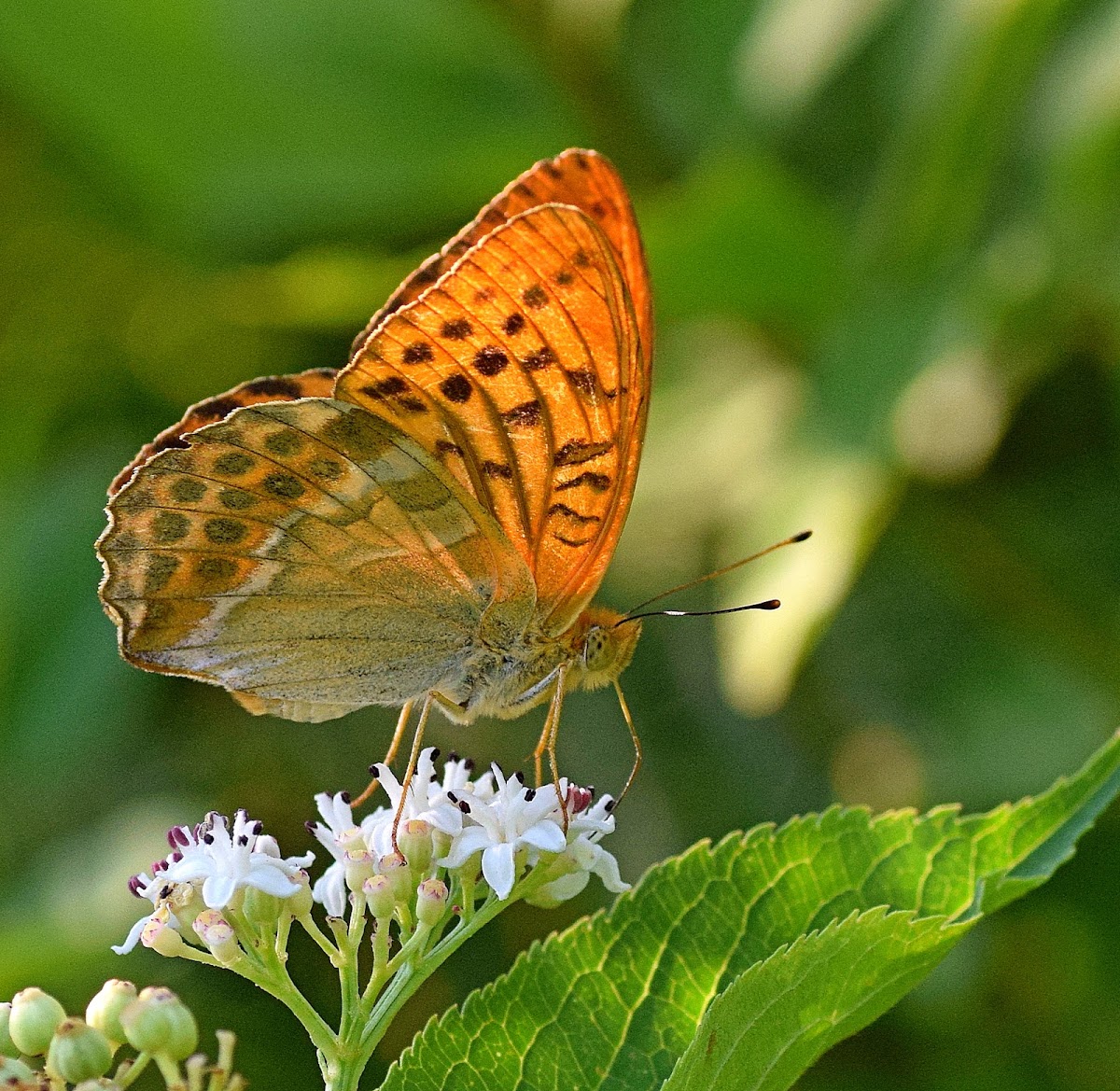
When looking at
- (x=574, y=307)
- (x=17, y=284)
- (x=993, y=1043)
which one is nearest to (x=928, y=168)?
(x=574, y=307)

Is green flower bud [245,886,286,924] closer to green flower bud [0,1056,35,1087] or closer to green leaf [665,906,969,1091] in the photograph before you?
green flower bud [0,1056,35,1087]

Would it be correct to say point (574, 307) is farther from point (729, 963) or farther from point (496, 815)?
point (729, 963)

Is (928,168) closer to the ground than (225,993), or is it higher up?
higher up

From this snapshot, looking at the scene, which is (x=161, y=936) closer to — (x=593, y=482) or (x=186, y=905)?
(x=186, y=905)

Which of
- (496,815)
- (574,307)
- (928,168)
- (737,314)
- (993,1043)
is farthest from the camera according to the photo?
(737,314)

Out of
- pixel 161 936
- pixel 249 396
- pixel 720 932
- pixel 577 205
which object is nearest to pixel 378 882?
pixel 161 936
